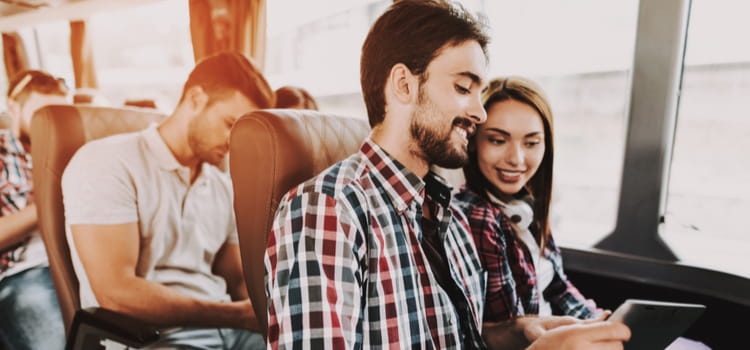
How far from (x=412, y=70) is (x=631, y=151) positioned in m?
1.35

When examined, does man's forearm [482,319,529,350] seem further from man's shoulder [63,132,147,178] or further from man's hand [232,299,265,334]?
man's shoulder [63,132,147,178]

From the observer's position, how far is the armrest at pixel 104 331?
1092mm

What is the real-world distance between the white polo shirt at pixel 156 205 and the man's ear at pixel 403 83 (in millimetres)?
960

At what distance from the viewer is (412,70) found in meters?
0.94

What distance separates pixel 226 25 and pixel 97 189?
44.1 inches

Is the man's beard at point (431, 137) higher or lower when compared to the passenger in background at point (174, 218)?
higher

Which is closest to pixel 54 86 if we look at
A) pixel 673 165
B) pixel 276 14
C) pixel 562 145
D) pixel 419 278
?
pixel 276 14

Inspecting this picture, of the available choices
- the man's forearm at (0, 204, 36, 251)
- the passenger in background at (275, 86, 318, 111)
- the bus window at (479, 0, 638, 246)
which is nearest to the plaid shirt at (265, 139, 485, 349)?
the bus window at (479, 0, 638, 246)

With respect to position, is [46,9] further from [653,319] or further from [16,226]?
[653,319]

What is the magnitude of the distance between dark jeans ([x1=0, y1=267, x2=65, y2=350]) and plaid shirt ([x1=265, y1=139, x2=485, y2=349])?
1.32 meters

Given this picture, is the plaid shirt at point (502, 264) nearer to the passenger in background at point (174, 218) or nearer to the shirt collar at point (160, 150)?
the passenger in background at point (174, 218)

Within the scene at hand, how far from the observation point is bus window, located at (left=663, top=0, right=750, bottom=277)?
168cm

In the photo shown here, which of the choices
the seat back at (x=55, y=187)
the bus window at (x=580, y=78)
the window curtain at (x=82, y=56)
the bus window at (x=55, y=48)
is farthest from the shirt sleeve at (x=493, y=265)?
the window curtain at (x=82, y=56)

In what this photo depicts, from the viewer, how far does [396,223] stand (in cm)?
90
